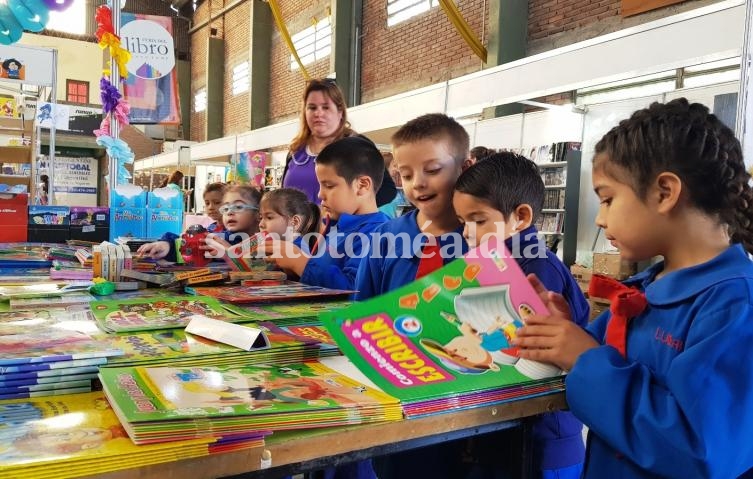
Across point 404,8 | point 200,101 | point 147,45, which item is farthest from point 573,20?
point 200,101

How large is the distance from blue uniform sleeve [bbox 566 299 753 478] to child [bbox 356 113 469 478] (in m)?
0.66

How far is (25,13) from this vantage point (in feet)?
11.9

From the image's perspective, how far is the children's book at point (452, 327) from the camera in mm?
810

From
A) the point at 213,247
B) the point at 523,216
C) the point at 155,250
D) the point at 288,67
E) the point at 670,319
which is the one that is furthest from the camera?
the point at 288,67

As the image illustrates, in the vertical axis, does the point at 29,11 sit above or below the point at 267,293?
above

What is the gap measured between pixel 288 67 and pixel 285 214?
1187cm

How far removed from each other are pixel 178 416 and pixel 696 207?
2.32 feet

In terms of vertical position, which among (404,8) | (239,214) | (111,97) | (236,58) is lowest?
(239,214)

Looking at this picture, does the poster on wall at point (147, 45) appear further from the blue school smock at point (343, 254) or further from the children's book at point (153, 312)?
the children's book at point (153, 312)

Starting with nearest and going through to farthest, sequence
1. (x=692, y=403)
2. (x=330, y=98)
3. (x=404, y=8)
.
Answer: (x=692, y=403), (x=330, y=98), (x=404, y=8)

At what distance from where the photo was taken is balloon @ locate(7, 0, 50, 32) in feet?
11.7

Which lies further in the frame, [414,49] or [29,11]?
[414,49]

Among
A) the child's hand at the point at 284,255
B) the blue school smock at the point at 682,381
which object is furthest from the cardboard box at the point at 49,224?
the blue school smock at the point at 682,381

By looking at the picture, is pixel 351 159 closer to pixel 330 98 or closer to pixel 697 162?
pixel 330 98
